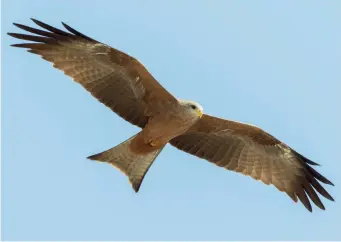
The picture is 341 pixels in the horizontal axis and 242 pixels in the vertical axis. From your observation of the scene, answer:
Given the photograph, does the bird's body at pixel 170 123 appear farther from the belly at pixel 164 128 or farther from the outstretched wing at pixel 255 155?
the outstretched wing at pixel 255 155

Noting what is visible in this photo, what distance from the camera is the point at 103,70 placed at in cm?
1423

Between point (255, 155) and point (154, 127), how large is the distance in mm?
2060

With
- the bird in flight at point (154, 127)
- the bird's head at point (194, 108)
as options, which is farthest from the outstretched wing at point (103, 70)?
the bird's head at point (194, 108)

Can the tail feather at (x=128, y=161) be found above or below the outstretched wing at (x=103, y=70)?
below

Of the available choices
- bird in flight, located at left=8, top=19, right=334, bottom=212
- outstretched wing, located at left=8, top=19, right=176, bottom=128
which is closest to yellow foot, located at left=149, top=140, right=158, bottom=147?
bird in flight, located at left=8, top=19, right=334, bottom=212

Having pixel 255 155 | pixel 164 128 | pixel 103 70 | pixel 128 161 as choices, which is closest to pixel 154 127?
pixel 164 128

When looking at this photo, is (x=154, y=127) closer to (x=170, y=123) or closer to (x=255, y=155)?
(x=170, y=123)

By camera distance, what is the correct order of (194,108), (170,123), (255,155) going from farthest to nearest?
(255,155)
(170,123)
(194,108)

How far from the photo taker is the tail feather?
562 inches

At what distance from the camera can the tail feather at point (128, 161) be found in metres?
14.3

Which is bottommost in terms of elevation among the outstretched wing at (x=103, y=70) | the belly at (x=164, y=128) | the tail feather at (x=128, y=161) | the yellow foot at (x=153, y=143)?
the tail feather at (x=128, y=161)

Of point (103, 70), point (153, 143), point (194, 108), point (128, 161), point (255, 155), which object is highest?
point (103, 70)

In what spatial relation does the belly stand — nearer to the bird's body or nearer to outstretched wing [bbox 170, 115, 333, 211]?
the bird's body

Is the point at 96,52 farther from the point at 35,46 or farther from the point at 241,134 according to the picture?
the point at 241,134
